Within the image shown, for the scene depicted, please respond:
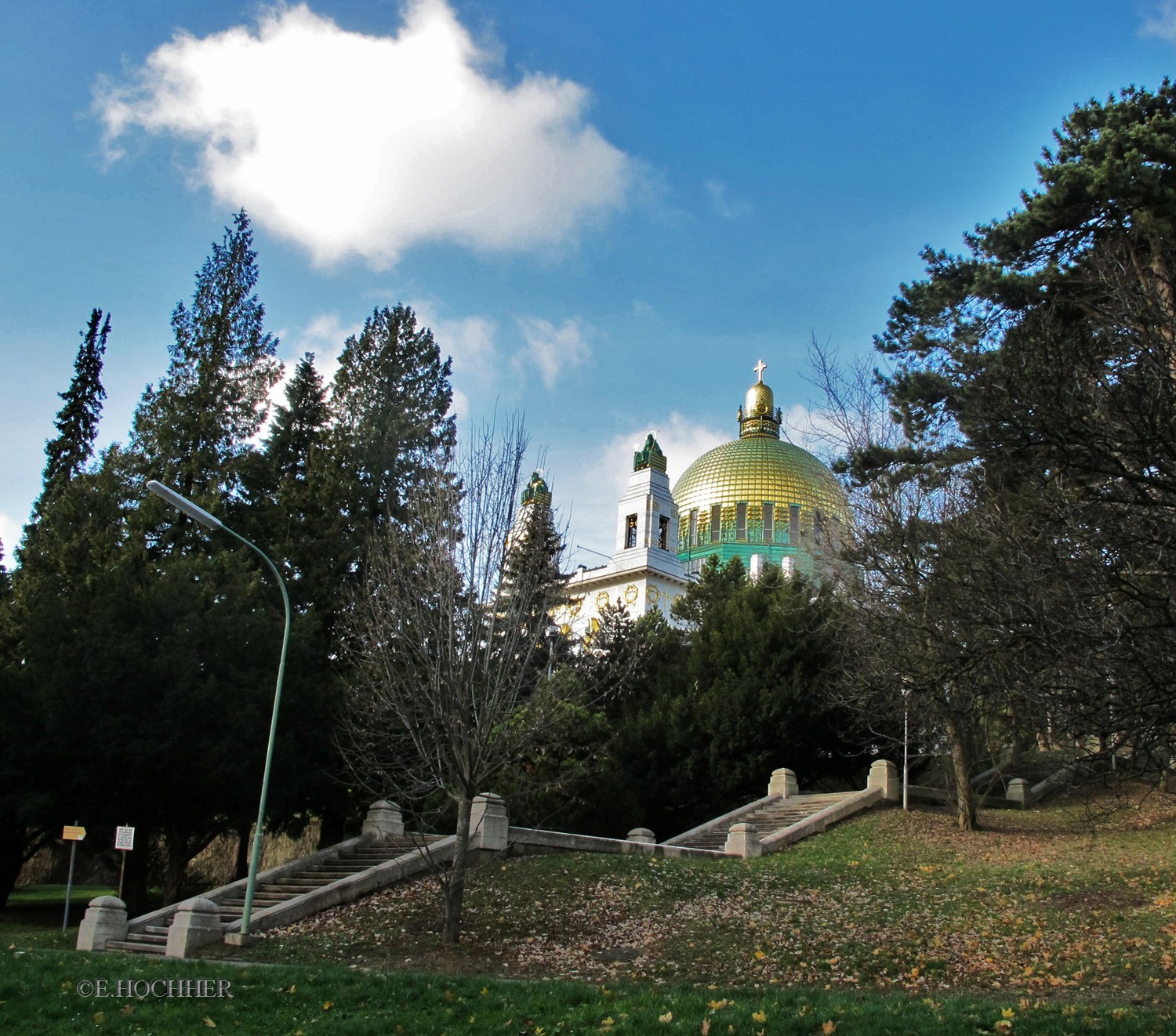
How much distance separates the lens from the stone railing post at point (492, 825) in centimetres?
1916

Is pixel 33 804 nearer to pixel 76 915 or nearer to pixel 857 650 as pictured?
pixel 76 915

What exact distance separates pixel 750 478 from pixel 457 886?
176 ft

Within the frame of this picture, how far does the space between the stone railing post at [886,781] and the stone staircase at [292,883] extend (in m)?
10.9

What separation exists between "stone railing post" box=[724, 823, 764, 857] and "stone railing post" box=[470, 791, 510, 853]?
5013 mm

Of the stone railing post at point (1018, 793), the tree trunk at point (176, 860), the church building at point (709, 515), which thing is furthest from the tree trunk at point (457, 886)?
the church building at point (709, 515)

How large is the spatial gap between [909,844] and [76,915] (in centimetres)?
1856

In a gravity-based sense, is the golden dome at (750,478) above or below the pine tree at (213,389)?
above

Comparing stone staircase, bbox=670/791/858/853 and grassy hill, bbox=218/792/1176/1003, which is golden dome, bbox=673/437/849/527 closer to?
stone staircase, bbox=670/791/858/853

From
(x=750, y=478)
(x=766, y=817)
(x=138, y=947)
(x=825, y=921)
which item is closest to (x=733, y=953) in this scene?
(x=825, y=921)

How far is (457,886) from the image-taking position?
14.6m

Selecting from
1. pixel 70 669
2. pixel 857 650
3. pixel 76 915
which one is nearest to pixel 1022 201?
pixel 857 650

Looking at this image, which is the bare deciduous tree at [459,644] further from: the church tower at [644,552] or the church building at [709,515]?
the church tower at [644,552]

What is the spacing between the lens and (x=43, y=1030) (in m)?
9.12

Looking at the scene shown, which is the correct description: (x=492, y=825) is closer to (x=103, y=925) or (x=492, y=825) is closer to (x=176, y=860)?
(x=103, y=925)
